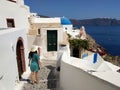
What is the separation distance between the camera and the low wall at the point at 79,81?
4.67 meters

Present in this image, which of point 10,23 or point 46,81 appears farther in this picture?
point 10,23

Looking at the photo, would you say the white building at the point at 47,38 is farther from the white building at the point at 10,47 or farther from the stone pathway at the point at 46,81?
the stone pathway at the point at 46,81

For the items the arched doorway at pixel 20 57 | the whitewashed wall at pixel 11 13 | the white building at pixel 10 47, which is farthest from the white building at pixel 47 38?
the arched doorway at pixel 20 57

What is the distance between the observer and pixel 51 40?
48.2 ft

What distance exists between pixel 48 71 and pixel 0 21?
3.95m

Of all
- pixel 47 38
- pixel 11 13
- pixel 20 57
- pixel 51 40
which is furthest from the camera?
pixel 51 40

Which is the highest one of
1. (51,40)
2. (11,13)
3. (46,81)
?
(11,13)

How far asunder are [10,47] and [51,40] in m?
7.82

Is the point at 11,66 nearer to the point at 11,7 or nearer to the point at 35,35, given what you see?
the point at 11,7

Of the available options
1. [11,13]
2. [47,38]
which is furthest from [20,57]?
[47,38]

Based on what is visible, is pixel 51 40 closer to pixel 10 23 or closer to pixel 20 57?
pixel 10 23

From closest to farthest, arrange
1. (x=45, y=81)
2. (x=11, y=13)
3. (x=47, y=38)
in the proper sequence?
(x=45, y=81), (x=11, y=13), (x=47, y=38)

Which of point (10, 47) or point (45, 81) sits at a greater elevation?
point (10, 47)

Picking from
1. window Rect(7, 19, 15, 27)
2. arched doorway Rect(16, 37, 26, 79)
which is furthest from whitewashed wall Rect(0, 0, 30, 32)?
arched doorway Rect(16, 37, 26, 79)
